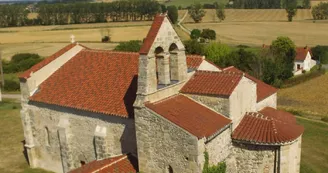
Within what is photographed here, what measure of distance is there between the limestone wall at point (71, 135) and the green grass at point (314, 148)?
12173 millimetres

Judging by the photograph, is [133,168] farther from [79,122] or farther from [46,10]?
[46,10]

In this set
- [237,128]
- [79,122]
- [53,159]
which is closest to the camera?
[237,128]

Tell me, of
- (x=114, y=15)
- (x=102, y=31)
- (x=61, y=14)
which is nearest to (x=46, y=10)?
(x=61, y=14)

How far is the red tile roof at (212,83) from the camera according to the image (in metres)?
19.0

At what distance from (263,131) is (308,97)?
3258cm

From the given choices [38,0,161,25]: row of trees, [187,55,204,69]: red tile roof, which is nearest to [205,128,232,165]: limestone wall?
[187,55,204,69]: red tile roof

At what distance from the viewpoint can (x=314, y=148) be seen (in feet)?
92.5

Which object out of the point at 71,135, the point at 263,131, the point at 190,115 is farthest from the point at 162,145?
the point at 71,135

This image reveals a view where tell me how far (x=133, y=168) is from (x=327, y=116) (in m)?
26.7

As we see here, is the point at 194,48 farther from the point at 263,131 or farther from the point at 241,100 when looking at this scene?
the point at 263,131

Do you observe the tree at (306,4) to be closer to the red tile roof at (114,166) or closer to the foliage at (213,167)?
the foliage at (213,167)

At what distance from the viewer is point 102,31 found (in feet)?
367

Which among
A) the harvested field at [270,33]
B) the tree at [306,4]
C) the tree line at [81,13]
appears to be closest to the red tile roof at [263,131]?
the harvested field at [270,33]

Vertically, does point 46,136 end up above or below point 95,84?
below
